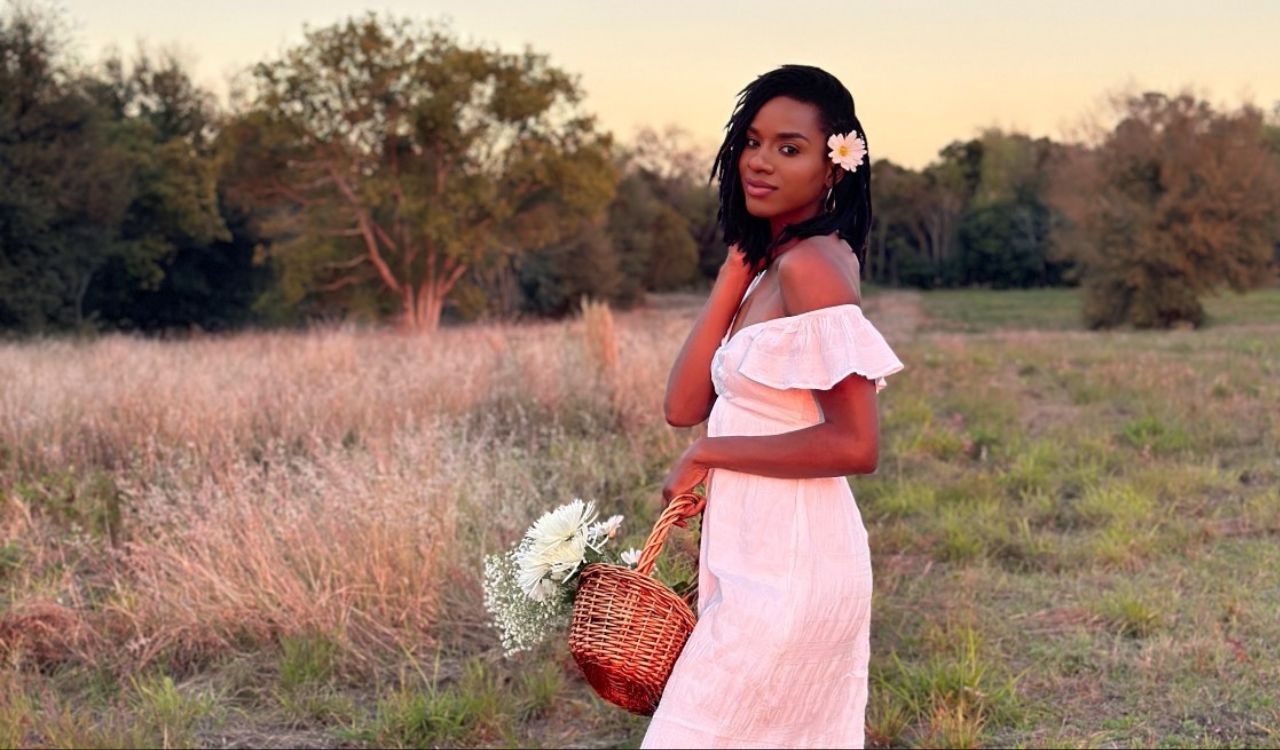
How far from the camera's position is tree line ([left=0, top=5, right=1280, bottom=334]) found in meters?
27.9

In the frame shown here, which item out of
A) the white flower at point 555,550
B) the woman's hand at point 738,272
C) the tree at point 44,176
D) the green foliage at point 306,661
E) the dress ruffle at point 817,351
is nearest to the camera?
the dress ruffle at point 817,351

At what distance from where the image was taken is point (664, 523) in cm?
209

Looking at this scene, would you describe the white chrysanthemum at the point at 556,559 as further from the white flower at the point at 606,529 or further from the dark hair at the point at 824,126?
the dark hair at the point at 824,126

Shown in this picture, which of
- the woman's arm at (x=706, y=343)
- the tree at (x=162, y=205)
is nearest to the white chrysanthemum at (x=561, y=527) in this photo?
the woman's arm at (x=706, y=343)

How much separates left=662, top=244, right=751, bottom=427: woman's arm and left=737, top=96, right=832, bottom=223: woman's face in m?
0.19

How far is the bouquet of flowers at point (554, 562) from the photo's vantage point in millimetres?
2334

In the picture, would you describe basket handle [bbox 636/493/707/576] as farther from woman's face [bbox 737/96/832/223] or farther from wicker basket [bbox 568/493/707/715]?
woman's face [bbox 737/96/832/223]

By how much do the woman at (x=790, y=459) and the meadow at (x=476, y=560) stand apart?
3.29 feet

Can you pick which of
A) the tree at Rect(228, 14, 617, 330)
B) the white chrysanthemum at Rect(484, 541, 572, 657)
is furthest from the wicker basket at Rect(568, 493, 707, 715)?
the tree at Rect(228, 14, 617, 330)

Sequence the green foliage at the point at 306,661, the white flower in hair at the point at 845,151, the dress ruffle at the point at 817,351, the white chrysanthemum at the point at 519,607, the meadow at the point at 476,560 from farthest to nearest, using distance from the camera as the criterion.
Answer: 1. the green foliage at the point at 306,661
2. the meadow at the point at 476,560
3. the white chrysanthemum at the point at 519,607
4. the white flower in hair at the point at 845,151
5. the dress ruffle at the point at 817,351

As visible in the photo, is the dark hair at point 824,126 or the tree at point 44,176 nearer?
the dark hair at point 824,126

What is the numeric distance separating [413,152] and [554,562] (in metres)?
31.5

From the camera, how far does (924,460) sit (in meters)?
9.10

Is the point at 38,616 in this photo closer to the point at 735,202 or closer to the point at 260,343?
the point at 735,202
